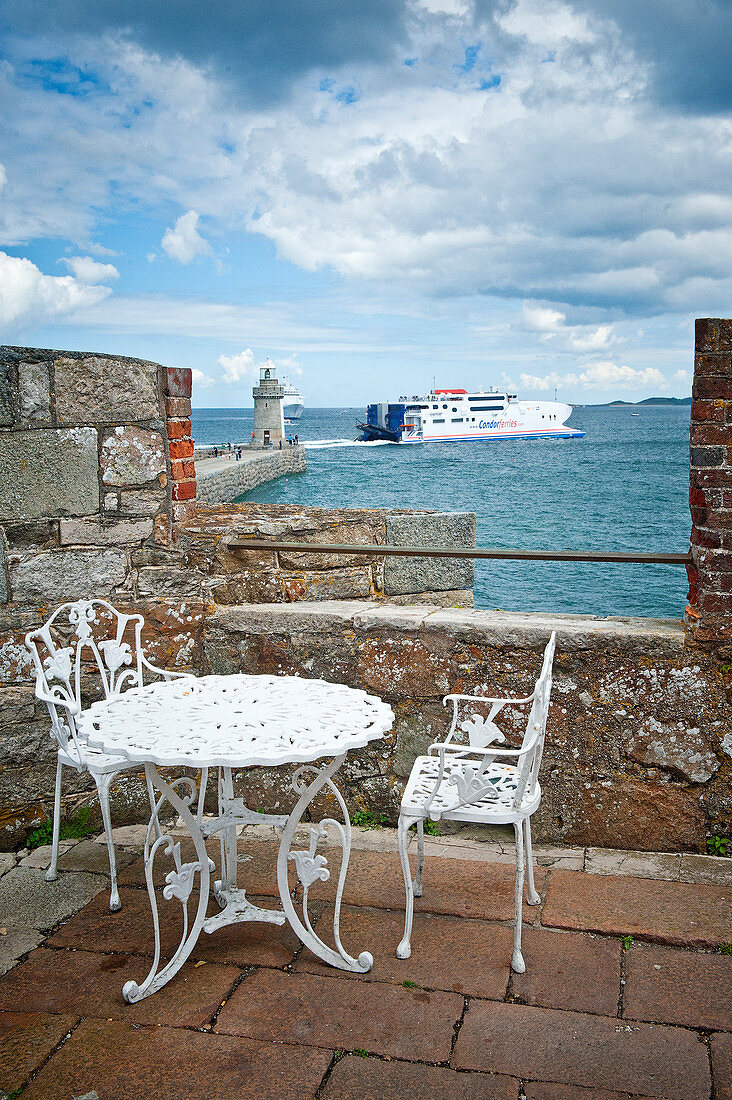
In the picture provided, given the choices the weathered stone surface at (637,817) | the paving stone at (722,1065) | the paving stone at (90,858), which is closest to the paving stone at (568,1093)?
the paving stone at (722,1065)

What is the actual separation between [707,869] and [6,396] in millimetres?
2971

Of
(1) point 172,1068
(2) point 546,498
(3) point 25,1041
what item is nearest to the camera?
(1) point 172,1068

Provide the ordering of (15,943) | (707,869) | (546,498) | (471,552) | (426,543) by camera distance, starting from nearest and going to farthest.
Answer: (15,943), (707,869), (471,552), (426,543), (546,498)

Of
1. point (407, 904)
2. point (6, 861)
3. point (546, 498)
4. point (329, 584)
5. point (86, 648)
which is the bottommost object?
point (546, 498)

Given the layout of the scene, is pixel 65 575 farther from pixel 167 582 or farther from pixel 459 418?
pixel 459 418

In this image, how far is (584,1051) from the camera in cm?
192

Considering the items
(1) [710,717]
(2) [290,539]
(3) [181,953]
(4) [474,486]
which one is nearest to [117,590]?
(2) [290,539]

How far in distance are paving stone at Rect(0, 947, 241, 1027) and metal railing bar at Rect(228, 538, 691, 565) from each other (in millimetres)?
1517

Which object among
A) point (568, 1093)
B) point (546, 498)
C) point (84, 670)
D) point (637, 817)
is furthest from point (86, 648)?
point (546, 498)

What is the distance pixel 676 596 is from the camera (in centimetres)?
1845

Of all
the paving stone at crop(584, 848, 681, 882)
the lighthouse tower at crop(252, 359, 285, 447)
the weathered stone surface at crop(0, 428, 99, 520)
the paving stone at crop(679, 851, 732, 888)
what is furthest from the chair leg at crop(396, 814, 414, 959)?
the lighthouse tower at crop(252, 359, 285, 447)

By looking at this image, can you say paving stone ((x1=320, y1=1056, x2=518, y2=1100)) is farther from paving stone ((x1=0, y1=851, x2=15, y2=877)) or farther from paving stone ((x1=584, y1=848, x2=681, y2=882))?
paving stone ((x1=0, y1=851, x2=15, y2=877))

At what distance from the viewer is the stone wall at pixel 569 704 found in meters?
2.88

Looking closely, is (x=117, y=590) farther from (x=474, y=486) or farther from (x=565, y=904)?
(x=474, y=486)
